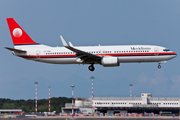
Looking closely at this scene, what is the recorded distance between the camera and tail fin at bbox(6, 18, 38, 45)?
6022 centimetres

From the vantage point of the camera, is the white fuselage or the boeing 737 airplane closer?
the boeing 737 airplane

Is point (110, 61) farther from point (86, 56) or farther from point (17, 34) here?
point (17, 34)

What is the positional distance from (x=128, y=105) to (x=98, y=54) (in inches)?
1995

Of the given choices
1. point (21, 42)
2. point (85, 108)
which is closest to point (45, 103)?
point (85, 108)

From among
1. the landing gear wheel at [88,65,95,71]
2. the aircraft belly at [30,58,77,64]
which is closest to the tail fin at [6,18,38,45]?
the aircraft belly at [30,58,77,64]

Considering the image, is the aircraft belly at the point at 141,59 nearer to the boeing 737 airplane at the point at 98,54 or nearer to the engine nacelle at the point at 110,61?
the boeing 737 airplane at the point at 98,54

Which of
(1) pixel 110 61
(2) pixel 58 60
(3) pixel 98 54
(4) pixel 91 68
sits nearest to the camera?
(1) pixel 110 61

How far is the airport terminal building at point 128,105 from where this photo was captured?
98625 millimetres

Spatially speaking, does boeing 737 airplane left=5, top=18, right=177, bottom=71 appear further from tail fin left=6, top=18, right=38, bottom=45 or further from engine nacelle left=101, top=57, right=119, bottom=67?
tail fin left=6, top=18, right=38, bottom=45

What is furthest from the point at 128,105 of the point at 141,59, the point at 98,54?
the point at 98,54

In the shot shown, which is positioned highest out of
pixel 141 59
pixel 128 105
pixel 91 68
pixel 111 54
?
pixel 111 54

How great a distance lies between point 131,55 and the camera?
53531 millimetres

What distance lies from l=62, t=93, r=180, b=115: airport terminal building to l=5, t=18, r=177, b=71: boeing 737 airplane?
4396cm

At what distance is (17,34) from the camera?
61.0m
